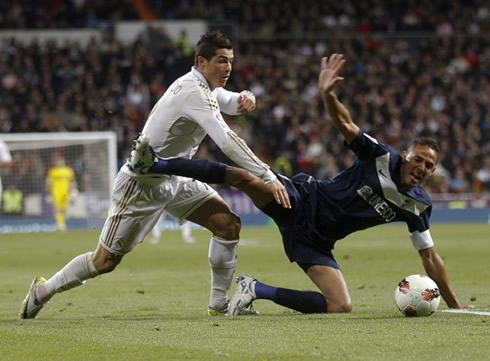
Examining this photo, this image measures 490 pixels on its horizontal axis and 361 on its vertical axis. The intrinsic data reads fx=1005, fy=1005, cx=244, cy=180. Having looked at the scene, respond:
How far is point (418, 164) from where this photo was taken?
7750 millimetres

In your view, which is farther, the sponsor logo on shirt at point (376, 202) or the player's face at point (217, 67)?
Result: the sponsor logo on shirt at point (376, 202)

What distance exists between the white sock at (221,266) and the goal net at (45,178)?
51.8 ft

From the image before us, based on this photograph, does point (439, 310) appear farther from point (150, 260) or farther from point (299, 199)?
point (150, 260)

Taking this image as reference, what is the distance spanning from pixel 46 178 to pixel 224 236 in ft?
57.0

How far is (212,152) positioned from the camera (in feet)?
86.5

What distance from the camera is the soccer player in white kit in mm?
7703

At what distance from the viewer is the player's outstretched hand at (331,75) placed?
23.7ft

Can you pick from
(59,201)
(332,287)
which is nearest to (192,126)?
(332,287)

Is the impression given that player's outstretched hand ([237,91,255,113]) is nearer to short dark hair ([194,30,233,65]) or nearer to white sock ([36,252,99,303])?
short dark hair ([194,30,233,65])

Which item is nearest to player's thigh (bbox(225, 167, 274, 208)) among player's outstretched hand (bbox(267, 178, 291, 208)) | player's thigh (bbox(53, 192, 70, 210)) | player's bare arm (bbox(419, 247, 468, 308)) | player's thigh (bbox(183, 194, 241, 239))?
player's outstretched hand (bbox(267, 178, 291, 208))

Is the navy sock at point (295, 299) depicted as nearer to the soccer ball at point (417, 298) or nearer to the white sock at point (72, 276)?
the soccer ball at point (417, 298)

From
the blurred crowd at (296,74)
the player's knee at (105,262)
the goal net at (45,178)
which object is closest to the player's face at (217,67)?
the player's knee at (105,262)

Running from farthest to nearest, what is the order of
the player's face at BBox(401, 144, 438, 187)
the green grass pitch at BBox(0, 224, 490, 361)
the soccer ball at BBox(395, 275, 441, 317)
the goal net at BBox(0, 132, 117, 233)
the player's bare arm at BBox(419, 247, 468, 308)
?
1. the goal net at BBox(0, 132, 117, 233)
2. the player's bare arm at BBox(419, 247, 468, 308)
3. the player's face at BBox(401, 144, 438, 187)
4. the soccer ball at BBox(395, 275, 441, 317)
5. the green grass pitch at BBox(0, 224, 490, 361)

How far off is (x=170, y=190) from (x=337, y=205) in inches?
54.7
